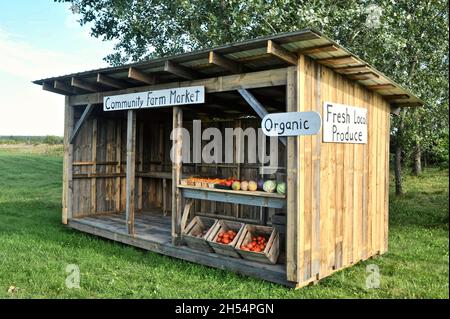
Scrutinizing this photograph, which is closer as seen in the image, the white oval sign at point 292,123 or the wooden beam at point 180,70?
the white oval sign at point 292,123

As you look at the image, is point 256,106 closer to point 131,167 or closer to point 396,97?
point 131,167

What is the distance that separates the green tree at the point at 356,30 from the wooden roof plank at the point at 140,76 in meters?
4.43

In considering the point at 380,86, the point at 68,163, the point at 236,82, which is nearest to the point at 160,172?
the point at 68,163

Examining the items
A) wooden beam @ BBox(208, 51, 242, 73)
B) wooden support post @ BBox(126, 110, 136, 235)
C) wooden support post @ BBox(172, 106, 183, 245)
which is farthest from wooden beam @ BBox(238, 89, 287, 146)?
wooden support post @ BBox(126, 110, 136, 235)

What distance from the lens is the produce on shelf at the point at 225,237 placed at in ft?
20.8

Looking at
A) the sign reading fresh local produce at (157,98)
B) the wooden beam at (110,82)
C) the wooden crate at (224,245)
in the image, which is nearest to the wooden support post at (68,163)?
the sign reading fresh local produce at (157,98)

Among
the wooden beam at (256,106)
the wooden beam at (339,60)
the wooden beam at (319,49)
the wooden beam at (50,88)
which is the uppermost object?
the wooden beam at (50,88)

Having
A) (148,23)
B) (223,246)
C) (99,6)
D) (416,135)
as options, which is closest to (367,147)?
(223,246)

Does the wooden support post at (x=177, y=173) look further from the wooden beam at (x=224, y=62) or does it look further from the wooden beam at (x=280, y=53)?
the wooden beam at (x=280, y=53)

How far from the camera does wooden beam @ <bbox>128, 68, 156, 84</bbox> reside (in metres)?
6.81

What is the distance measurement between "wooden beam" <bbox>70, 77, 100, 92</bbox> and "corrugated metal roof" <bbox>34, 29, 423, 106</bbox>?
0.05m

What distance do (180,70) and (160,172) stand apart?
475cm

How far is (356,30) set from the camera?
11.3 meters

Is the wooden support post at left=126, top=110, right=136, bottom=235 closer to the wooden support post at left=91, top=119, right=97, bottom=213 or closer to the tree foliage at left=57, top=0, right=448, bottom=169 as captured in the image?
the wooden support post at left=91, top=119, right=97, bottom=213
